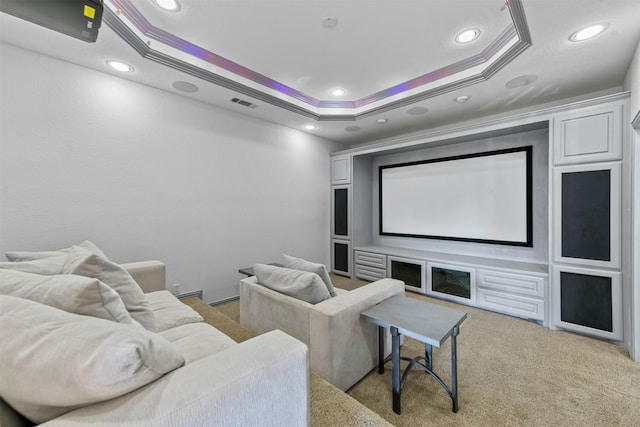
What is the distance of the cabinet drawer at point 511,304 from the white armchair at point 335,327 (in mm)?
1679

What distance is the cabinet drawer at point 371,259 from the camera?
159 inches

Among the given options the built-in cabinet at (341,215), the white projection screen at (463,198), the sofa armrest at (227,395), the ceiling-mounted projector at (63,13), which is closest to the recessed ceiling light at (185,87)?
the ceiling-mounted projector at (63,13)

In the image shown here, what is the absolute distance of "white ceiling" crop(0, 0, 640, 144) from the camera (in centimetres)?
194

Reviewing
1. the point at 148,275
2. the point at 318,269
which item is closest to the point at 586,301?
the point at 318,269

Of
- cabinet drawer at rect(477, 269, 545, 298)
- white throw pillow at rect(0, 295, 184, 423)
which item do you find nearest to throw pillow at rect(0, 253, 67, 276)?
white throw pillow at rect(0, 295, 184, 423)

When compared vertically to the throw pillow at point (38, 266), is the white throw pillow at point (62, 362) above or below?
below

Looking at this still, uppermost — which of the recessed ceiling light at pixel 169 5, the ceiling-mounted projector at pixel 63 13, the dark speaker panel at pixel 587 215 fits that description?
the recessed ceiling light at pixel 169 5

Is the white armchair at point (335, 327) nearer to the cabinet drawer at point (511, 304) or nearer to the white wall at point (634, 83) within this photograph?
the cabinet drawer at point (511, 304)

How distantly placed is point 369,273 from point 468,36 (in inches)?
126

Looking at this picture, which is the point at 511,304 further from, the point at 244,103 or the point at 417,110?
the point at 244,103

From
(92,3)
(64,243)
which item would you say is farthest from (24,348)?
(64,243)

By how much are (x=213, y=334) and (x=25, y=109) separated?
2.47 metres

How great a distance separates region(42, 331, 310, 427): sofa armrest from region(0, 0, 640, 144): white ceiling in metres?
2.28

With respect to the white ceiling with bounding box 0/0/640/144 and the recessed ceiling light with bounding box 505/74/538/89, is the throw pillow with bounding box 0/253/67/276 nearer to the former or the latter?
the white ceiling with bounding box 0/0/640/144
